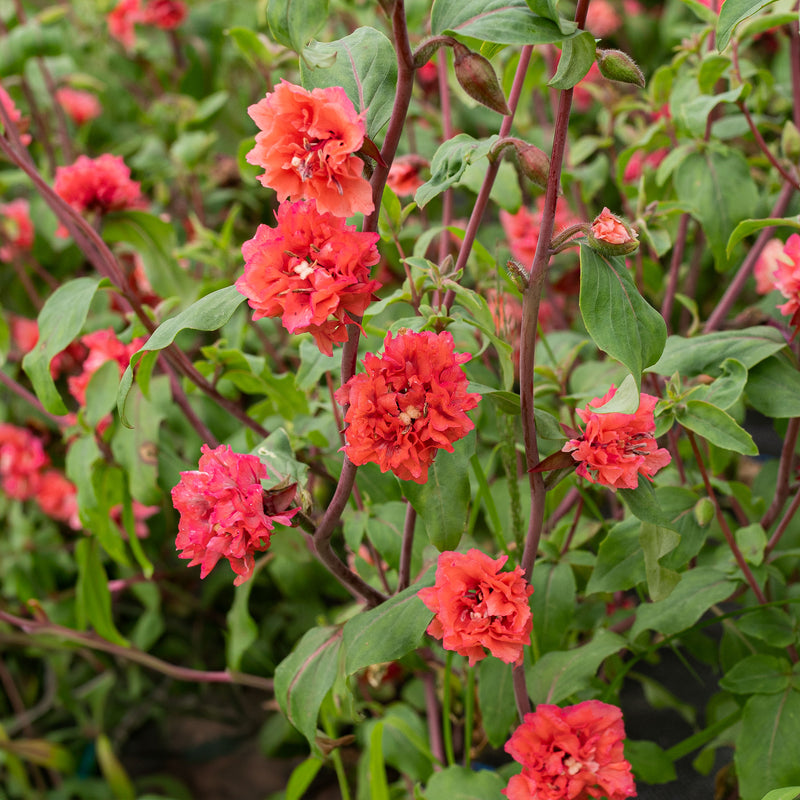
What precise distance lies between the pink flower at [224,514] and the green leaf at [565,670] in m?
0.25

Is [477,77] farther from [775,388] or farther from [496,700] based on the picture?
[496,700]

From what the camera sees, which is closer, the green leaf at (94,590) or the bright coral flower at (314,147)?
the bright coral flower at (314,147)

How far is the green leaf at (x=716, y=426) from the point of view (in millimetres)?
497

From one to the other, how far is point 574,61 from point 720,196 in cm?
38

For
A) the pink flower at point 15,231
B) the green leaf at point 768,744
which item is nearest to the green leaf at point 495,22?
the green leaf at point 768,744

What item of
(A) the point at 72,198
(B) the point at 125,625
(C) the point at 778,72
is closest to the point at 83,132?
(A) the point at 72,198

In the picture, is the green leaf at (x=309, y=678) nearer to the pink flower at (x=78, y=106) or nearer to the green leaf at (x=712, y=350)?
the green leaf at (x=712, y=350)

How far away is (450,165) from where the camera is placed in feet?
1.40

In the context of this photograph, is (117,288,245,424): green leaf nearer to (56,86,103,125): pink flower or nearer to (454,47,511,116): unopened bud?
(454,47,511,116): unopened bud

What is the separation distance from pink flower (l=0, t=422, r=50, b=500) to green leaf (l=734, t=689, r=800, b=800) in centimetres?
91

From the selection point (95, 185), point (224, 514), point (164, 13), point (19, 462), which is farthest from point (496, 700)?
point (164, 13)

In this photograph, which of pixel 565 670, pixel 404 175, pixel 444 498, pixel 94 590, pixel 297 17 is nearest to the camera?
pixel 297 17

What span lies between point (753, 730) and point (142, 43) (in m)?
1.29

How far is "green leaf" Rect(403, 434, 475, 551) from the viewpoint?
0.47 metres
